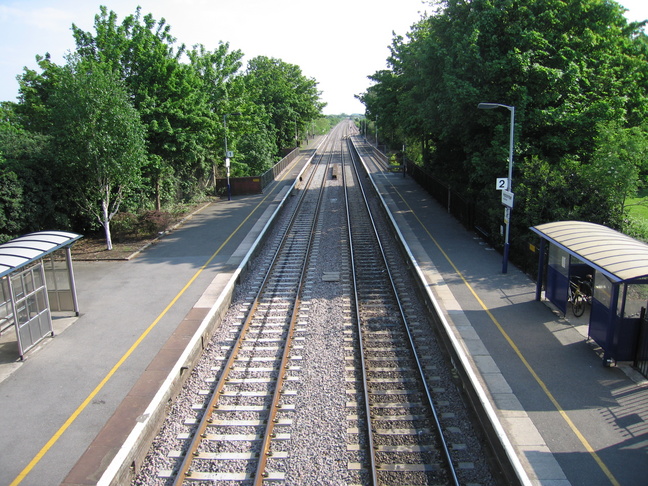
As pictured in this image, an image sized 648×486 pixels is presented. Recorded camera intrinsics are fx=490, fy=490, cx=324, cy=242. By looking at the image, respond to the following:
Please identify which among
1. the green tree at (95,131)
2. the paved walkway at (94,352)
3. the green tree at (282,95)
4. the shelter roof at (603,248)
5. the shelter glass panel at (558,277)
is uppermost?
the green tree at (282,95)

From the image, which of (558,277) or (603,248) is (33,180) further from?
(603,248)

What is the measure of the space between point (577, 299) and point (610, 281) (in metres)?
2.83

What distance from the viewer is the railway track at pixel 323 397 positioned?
8.27 m

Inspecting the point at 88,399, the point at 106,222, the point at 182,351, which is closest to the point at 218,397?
the point at 182,351

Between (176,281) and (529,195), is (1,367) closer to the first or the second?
(176,281)

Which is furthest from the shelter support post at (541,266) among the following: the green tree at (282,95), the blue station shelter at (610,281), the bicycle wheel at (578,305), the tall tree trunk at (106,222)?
the green tree at (282,95)

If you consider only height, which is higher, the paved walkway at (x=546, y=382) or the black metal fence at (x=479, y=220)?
the black metal fence at (x=479, y=220)

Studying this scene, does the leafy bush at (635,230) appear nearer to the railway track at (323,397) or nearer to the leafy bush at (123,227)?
the railway track at (323,397)

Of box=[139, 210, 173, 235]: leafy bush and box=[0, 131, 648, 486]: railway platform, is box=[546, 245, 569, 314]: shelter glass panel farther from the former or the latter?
box=[139, 210, 173, 235]: leafy bush

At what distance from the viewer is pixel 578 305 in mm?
13633

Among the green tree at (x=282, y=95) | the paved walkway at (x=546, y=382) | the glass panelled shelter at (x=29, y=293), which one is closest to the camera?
the paved walkway at (x=546, y=382)

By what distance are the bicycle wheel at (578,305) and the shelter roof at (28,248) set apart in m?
14.1

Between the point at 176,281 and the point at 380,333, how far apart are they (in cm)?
781

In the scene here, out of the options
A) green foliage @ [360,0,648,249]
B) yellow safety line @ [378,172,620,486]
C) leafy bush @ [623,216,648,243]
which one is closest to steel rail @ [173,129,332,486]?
yellow safety line @ [378,172,620,486]
